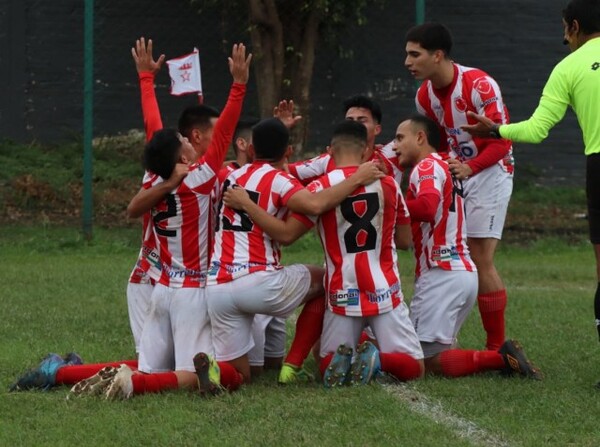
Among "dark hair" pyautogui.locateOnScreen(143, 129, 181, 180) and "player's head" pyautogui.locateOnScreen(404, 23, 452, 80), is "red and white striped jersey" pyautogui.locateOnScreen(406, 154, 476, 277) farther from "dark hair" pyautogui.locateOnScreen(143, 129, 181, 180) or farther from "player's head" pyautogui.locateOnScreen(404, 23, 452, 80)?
"dark hair" pyautogui.locateOnScreen(143, 129, 181, 180)

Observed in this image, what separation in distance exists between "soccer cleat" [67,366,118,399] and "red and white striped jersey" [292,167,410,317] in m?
1.31

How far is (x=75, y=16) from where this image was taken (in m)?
15.8

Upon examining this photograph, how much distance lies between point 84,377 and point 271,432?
1.60 m

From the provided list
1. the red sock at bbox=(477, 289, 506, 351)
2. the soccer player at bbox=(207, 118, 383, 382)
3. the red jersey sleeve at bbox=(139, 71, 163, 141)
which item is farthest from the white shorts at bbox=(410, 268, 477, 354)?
the red jersey sleeve at bbox=(139, 71, 163, 141)

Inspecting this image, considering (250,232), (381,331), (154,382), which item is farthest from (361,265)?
(154,382)

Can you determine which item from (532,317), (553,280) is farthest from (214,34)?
(532,317)

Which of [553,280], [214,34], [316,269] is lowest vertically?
[553,280]

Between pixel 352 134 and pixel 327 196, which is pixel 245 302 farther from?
pixel 352 134

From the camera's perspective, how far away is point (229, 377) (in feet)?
21.3

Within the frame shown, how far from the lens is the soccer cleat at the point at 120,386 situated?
6.09 meters

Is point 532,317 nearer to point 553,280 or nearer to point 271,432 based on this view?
point 553,280

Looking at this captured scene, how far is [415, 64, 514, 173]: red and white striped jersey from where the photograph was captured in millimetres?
7605

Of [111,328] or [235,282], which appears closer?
[235,282]

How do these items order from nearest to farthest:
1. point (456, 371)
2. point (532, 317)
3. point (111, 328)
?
1. point (456, 371)
2. point (111, 328)
3. point (532, 317)
